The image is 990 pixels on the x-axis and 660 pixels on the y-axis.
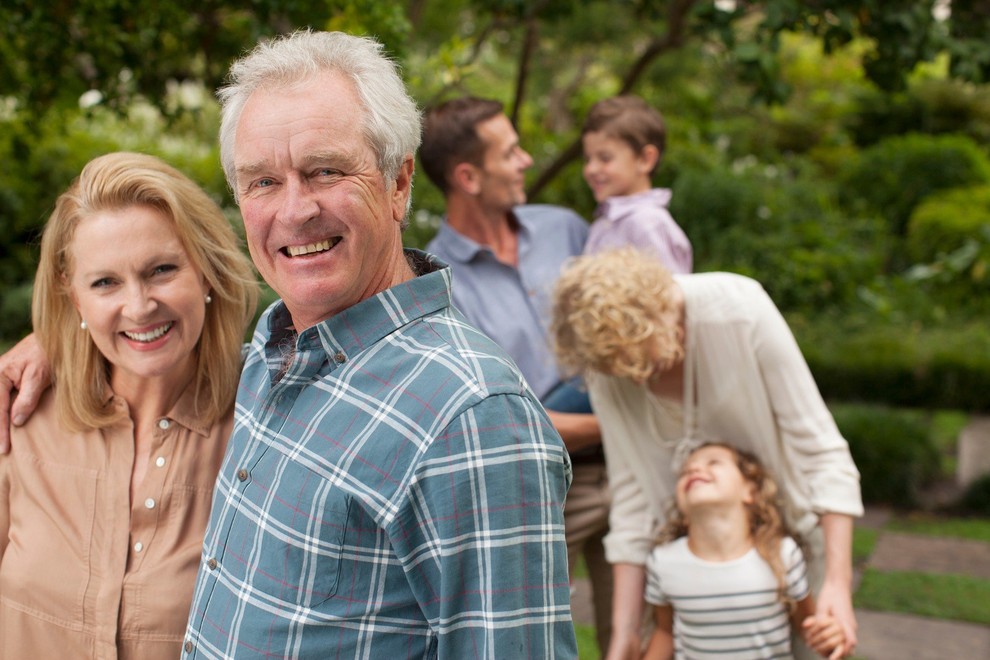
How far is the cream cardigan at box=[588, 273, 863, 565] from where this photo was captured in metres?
2.44

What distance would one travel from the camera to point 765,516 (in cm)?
249

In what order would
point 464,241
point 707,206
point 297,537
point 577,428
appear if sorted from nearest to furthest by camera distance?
point 297,537
point 577,428
point 464,241
point 707,206

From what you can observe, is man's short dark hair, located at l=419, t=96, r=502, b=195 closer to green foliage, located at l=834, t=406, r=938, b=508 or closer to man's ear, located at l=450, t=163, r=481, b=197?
man's ear, located at l=450, t=163, r=481, b=197

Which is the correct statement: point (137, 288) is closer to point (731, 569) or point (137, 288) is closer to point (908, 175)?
point (731, 569)

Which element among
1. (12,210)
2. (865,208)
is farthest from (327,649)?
(865,208)

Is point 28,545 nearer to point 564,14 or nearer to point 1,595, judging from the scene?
point 1,595

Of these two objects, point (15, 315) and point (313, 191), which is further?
point (15, 315)

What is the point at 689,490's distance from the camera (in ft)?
8.14

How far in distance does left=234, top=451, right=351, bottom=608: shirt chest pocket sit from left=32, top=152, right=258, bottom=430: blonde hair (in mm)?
532

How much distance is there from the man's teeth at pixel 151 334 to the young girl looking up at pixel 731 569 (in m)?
1.34

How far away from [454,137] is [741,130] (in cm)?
891

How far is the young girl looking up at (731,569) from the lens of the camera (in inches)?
95.5

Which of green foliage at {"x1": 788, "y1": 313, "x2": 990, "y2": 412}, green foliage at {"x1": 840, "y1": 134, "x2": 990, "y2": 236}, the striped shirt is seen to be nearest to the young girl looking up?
the striped shirt

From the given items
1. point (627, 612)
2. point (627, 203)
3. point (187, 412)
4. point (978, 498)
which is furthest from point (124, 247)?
point (978, 498)
